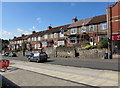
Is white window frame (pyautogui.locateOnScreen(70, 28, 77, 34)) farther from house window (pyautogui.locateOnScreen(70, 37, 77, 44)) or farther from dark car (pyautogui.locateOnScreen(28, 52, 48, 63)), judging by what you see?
dark car (pyautogui.locateOnScreen(28, 52, 48, 63))

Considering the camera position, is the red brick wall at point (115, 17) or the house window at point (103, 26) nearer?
the red brick wall at point (115, 17)

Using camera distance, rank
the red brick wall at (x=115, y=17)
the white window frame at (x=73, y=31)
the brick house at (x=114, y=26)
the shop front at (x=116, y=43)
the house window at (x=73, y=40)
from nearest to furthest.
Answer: the shop front at (x=116, y=43) → the brick house at (x=114, y=26) → the red brick wall at (x=115, y=17) → the house window at (x=73, y=40) → the white window frame at (x=73, y=31)

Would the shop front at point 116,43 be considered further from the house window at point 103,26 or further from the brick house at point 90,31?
the house window at point 103,26

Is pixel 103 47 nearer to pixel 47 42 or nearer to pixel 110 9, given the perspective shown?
pixel 110 9

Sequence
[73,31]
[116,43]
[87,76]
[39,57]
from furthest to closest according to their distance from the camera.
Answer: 1. [73,31]
2. [116,43]
3. [39,57]
4. [87,76]

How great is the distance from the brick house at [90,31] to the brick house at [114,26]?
2.70 meters

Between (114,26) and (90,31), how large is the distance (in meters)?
7.35

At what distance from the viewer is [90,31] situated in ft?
97.7

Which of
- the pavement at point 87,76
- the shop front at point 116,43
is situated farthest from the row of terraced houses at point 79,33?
Result: the pavement at point 87,76

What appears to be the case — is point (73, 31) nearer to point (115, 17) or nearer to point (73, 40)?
point (73, 40)

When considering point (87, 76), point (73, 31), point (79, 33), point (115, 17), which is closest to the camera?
point (87, 76)

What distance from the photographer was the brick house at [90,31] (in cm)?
2734

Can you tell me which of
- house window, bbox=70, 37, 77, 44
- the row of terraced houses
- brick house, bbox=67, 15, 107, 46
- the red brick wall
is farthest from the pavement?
house window, bbox=70, 37, 77, 44

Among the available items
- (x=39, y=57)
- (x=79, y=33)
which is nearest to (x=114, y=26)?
(x=79, y=33)
